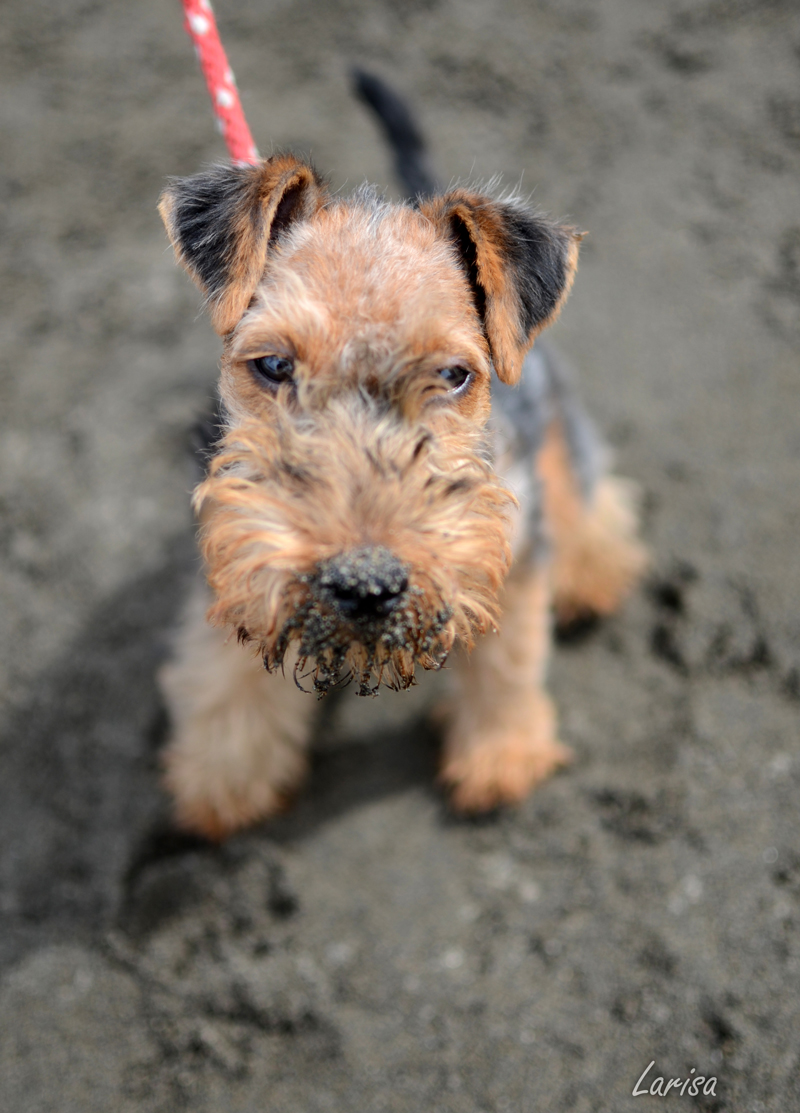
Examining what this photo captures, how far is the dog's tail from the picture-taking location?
4047mm

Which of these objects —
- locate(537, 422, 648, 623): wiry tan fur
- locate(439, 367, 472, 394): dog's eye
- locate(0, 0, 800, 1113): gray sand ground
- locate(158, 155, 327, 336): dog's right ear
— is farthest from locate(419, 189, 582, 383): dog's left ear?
locate(537, 422, 648, 623): wiry tan fur

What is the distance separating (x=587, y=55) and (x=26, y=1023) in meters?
8.32

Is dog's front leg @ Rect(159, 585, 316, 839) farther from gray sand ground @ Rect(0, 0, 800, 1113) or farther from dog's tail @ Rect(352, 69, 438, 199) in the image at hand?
dog's tail @ Rect(352, 69, 438, 199)

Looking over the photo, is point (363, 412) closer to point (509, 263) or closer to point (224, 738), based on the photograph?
point (509, 263)

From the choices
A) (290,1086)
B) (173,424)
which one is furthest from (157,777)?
(173,424)

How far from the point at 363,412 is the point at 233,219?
86 centimetres

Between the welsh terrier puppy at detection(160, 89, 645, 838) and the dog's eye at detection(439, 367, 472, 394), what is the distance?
0.04 feet

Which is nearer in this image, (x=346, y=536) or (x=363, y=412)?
(x=346, y=536)

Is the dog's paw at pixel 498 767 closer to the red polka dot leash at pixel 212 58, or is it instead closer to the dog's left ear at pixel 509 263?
the dog's left ear at pixel 509 263

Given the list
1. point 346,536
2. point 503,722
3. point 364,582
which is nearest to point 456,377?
point 346,536

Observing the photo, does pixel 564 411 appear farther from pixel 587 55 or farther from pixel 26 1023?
pixel 587 55

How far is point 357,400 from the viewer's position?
2436 millimetres

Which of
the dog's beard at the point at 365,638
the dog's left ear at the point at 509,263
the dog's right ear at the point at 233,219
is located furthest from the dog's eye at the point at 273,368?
the dog's beard at the point at 365,638

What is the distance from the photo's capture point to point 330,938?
3627mm
